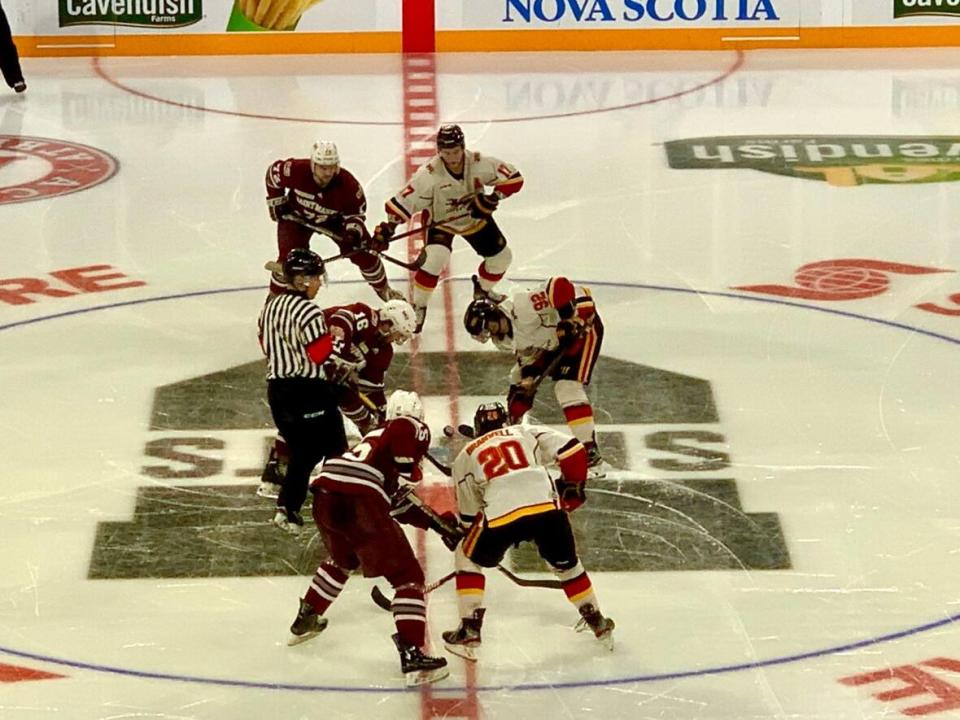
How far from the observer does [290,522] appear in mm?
7543

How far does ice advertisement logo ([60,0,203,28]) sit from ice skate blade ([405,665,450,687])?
376 inches

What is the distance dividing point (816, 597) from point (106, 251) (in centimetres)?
523

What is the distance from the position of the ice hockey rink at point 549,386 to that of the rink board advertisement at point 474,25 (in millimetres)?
173

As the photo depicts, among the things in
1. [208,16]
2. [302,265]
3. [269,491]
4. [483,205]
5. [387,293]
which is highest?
[208,16]

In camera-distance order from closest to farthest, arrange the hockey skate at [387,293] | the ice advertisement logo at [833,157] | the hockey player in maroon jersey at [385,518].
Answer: the hockey player in maroon jersey at [385,518] < the hockey skate at [387,293] < the ice advertisement logo at [833,157]

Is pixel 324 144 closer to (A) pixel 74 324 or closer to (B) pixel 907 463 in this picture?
(A) pixel 74 324

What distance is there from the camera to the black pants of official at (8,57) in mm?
13766

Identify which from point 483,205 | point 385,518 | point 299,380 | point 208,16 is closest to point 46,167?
point 208,16

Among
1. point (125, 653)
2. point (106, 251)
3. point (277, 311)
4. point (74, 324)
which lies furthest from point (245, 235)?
point (125, 653)

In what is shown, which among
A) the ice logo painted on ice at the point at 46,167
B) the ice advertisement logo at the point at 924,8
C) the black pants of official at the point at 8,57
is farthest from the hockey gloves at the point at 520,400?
the ice advertisement logo at the point at 924,8

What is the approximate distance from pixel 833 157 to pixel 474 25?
11.2 feet

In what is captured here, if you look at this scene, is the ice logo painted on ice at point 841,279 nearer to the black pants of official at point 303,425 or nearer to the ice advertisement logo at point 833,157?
the ice advertisement logo at point 833,157

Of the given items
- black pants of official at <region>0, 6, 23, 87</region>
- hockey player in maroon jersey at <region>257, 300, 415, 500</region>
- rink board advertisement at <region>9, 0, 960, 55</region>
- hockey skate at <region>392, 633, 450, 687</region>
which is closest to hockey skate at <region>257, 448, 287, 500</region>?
hockey player in maroon jersey at <region>257, 300, 415, 500</region>

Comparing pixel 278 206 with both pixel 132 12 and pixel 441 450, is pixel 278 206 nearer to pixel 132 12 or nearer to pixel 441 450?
pixel 441 450
